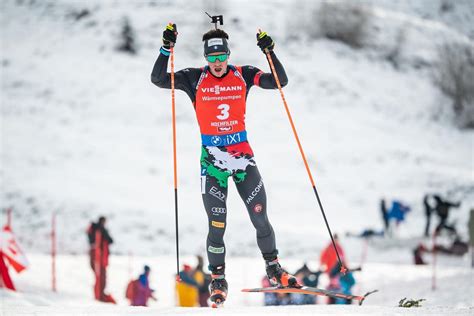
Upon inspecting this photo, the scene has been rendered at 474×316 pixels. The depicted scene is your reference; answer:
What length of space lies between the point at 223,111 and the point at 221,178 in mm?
700

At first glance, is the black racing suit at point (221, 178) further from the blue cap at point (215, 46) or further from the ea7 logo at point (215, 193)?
the blue cap at point (215, 46)

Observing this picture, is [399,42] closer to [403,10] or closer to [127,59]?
[403,10]

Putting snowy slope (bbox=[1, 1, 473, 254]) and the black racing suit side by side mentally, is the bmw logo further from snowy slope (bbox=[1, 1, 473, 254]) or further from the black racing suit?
snowy slope (bbox=[1, 1, 473, 254])

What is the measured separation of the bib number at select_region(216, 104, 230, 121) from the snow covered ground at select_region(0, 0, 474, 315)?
2.02 meters

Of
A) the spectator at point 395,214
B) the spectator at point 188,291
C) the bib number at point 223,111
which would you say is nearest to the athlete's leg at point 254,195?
the bib number at point 223,111

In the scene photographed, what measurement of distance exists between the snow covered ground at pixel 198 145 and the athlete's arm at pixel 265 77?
245cm

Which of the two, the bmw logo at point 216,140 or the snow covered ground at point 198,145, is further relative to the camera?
the snow covered ground at point 198,145

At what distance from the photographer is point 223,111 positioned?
21.2 feet

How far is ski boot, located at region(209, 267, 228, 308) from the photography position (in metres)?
6.39

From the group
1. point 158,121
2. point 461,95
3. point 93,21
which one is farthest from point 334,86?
point 93,21

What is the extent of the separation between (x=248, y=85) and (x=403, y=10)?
167ft

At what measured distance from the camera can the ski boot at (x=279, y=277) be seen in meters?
6.54

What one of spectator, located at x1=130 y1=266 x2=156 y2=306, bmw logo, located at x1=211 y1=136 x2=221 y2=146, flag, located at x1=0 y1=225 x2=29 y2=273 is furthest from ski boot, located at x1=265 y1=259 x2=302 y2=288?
flag, located at x1=0 y1=225 x2=29 y2=273

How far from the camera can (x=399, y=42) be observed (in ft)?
165
